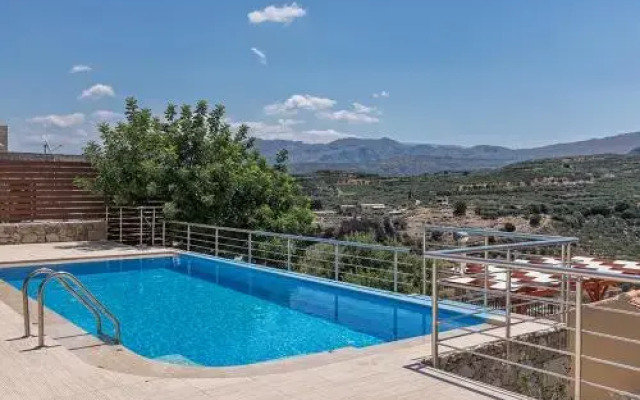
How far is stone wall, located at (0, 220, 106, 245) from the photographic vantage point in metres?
16.9

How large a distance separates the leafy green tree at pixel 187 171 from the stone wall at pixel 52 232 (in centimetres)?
97

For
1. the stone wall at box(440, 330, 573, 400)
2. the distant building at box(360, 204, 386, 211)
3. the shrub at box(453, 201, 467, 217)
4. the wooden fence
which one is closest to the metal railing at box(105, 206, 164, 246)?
the wooden fence

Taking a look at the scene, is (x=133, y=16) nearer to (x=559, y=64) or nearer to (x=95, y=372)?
(x=95, y=372)

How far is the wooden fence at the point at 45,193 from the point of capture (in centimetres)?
1709

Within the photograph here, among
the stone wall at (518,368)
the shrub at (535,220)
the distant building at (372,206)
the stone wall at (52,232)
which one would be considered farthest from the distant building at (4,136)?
the stone wall at (518,368)

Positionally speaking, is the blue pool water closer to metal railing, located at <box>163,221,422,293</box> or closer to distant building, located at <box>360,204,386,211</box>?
metal railing, located at <box>163,221,422,293</box>

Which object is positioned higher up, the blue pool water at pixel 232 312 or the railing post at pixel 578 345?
the railing post at pixel 578 345

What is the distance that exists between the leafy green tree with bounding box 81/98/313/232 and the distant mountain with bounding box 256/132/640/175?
196ft

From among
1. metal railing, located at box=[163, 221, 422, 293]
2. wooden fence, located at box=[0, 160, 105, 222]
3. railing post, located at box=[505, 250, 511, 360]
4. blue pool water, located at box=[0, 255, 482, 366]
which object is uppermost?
wooden fence, located at box=[0, 160, 105, 222]

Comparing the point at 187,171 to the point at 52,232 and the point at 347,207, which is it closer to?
the point at 52,232

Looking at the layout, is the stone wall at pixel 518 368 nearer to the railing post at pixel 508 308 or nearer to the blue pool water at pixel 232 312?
the railing post at pixel 508 308

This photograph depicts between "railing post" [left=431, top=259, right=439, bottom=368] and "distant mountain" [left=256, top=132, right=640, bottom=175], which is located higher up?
"distant mountain" [left=256, top=132, right=640, bottom=175]

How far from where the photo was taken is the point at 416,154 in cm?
11606

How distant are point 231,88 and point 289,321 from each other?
17069 millimetres
